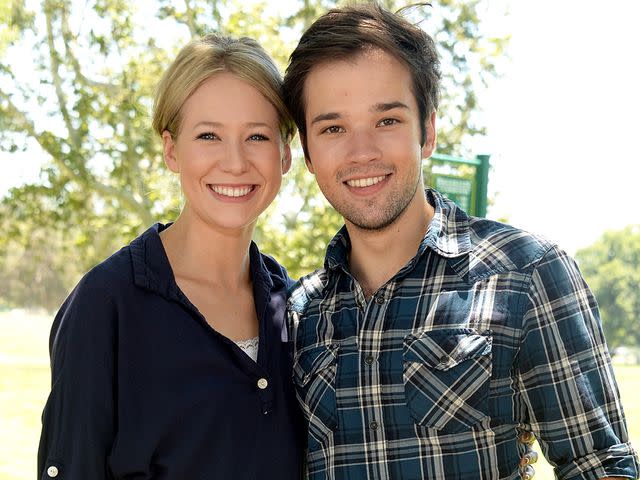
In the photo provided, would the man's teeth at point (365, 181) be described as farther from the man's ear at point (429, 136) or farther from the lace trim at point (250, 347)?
the lace trim at point (250, 347)

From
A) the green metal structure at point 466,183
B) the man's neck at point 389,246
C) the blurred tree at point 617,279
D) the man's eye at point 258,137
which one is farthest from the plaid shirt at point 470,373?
the blurred tree at point 617,279

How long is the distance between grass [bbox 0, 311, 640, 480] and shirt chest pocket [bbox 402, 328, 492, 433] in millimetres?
10197

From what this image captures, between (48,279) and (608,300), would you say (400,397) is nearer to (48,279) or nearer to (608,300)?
(608,300)

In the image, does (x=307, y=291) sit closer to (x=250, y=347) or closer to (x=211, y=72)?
(x=250, y=347)

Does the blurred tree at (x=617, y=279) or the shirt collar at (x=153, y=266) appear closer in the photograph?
the shirt collar at (x=153, y=266)

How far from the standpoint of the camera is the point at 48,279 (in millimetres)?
30406

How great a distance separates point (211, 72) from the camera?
103 inches

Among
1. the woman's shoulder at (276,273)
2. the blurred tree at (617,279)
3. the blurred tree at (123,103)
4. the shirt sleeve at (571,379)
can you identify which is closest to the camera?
the shirt sleeve at (571,379)

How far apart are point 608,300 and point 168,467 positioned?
2695cm

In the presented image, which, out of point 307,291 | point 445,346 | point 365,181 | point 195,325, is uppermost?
point 365,181

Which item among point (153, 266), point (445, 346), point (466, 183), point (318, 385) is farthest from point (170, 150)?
Result: point (466, 183)

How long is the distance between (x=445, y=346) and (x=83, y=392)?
94 centimetres

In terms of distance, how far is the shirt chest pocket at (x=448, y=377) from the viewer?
220cm

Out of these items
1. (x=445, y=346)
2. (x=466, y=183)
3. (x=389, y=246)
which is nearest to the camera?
Answer: (x=445, y=346)
